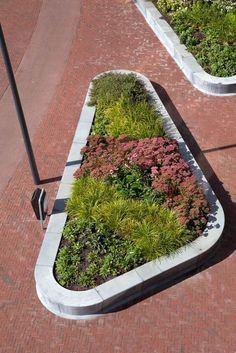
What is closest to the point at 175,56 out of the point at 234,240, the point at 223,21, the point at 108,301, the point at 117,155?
the point at 223,21

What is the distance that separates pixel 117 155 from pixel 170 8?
7662 millimetres

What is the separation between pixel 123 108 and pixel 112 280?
16.9 ft

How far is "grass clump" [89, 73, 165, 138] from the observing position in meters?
13.4

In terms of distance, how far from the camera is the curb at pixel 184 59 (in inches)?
599

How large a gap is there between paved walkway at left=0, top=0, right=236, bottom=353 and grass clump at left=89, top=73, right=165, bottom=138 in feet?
3.10

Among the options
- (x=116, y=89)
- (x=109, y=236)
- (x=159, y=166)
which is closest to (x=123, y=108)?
(x=116, y=89)

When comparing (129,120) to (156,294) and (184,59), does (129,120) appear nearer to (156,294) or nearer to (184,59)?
(184,59)

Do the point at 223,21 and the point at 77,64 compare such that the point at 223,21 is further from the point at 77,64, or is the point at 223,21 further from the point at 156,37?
the point at 77,64

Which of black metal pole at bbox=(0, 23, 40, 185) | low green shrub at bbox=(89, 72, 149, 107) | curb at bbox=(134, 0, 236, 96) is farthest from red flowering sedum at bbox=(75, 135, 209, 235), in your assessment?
curb at bbox=(134, 0, 236, 96)

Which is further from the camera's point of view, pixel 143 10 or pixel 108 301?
pixel 143 10

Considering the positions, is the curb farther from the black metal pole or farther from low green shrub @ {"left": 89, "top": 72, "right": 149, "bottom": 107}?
the black metal pole

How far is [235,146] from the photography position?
45.2 ft

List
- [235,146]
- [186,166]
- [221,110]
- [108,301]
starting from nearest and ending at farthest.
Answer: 1. [108,301]
2. [186,166]
3. [235,146]
4. [221,110]

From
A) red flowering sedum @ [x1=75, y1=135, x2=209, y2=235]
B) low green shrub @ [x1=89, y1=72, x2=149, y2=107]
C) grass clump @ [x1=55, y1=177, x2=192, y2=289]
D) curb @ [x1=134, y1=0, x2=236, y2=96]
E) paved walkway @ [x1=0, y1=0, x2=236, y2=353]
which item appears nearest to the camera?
paved walkway @ [x1=0, y1=0, x2=236, y2=353]
